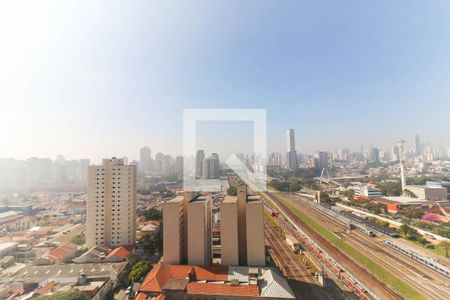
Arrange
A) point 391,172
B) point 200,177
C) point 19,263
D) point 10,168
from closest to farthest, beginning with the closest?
1. point 200,177
2. point 19,263
3. point 10,168
4. point 391,172

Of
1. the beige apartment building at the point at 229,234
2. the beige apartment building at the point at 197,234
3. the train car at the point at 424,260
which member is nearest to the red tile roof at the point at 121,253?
the beige apartment building at the point at 197,234

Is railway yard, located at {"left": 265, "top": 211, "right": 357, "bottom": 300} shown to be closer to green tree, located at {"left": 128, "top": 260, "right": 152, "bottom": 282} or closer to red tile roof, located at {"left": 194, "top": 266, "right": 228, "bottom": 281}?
red tile roof, located at {"left": 194, "top": 266, "right": 228, "bottom": 281}

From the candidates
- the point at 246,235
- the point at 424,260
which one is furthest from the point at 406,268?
the point at 246,235

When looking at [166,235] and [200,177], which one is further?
[200,177]

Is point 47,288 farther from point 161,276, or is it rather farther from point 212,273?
point 212,273

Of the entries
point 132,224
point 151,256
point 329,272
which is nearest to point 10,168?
point 132,224

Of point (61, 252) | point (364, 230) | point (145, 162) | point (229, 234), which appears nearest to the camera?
point (229, 234)

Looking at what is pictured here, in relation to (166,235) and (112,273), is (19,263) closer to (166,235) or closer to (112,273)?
(112,273)
